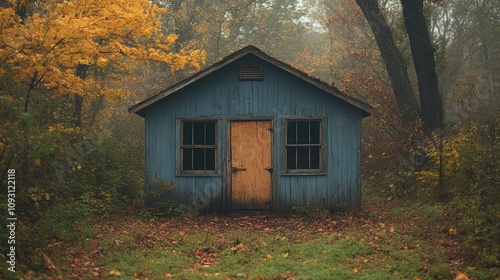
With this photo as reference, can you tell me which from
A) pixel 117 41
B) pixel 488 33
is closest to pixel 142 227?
pixel 117 41

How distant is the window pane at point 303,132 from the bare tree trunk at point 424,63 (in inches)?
220

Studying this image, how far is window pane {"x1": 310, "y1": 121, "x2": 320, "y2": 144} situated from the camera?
14.1m

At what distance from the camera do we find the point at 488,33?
1168 inches

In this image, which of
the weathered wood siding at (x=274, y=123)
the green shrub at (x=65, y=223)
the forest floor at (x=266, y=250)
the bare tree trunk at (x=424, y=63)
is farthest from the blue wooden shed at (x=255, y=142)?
the bare tree trunk at (x=424, y=63)

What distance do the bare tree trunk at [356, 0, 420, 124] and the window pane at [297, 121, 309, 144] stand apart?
227 inches

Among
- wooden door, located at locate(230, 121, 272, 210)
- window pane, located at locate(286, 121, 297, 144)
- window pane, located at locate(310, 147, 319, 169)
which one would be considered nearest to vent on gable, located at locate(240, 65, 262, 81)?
wooden door, located at locate(230, 121, 272, 210)

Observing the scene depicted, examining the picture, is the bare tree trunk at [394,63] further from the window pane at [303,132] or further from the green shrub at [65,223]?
the green shrub at [65,223]

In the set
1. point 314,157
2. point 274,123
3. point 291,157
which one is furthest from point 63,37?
point 314,157

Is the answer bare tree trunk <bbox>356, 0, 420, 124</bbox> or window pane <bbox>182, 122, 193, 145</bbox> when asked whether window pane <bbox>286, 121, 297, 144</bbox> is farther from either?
bare tree trunk <bbox>356, 0, 420, 124</bbox>

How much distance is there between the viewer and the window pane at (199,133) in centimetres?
1418

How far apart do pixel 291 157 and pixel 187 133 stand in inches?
113

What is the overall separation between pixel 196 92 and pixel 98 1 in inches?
153

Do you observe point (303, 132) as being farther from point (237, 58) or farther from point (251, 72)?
point (237, 58)

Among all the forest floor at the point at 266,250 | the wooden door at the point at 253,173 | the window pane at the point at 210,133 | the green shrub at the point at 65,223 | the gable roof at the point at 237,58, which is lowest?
the forest floor at the point at 266,250
